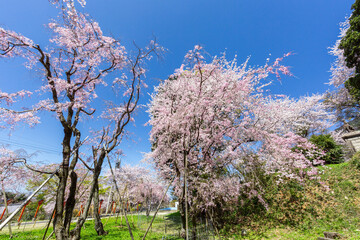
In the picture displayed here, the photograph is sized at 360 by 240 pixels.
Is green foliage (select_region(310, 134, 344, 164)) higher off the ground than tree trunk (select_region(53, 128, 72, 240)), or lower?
higher

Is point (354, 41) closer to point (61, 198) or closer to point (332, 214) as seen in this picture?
point (332, 214)

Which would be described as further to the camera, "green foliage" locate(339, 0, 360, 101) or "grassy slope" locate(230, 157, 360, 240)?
"green foliage" locate(339, 0, 360, 101)

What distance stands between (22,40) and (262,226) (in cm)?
1308

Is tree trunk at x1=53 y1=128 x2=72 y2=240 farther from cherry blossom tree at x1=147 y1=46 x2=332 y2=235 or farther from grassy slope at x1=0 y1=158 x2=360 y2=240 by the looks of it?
grassy slope at x1=0 y1=158 x2=360 y2=240

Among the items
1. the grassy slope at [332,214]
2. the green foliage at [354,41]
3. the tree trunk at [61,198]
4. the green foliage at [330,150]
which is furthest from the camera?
the green foliage at [330,150]

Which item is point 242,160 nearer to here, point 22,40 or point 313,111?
point 22,40

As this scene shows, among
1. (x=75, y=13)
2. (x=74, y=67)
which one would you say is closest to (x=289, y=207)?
(x=74, y=67)

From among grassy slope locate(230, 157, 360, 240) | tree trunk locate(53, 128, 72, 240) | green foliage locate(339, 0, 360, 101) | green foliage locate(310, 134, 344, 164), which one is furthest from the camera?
green foliage locate(310, 134, 344, 164)

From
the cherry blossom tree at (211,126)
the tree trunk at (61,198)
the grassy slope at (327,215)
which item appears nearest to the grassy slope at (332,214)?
the grassy slope at (327,215)

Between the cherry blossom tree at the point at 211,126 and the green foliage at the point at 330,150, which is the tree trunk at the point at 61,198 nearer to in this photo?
the cherry blossom tree at the point at 211,126

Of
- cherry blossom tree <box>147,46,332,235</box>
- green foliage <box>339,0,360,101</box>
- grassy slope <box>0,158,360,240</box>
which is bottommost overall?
grassy slope <box>0,158,360,240</box>

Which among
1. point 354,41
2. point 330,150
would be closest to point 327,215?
point 330,150

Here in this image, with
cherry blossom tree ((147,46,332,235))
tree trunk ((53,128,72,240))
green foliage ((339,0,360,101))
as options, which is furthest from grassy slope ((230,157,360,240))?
tree trunk ((53,128,72,240))

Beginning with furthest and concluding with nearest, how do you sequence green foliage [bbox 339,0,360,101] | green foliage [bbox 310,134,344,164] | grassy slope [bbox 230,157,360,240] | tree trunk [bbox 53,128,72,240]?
green foliage [bbox 310,134,344,164] < green foliage [bbox 339,0,360,101] < grassy slope [bbox 230,157,360,240] < tree trunk [bbox 53,128,72,240]
